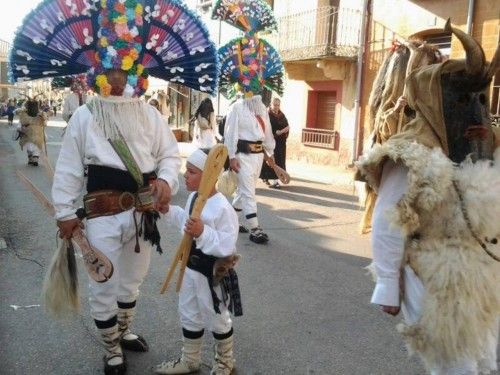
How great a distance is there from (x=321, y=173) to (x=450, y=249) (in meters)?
11.4

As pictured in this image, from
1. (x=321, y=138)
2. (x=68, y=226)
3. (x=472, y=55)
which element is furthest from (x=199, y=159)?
(x=321, y=138)

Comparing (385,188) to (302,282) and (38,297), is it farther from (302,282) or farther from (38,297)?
(38,297)

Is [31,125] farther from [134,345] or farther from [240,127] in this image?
[134,345]

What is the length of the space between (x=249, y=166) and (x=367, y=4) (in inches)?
342

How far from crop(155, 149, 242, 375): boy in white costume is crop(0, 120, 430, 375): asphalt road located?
0.68 ft

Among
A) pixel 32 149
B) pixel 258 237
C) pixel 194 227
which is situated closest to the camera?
pixel 194 227

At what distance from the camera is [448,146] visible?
2.15m

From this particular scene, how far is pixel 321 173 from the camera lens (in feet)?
44.0

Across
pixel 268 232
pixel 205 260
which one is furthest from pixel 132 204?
pixel 268 232

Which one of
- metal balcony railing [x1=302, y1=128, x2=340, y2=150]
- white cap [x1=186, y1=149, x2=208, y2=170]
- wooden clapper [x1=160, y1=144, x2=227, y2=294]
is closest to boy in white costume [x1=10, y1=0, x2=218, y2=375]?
white cap [x1=186, y1=149, x2=208, y2=170]

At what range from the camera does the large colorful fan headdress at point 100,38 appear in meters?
3.05

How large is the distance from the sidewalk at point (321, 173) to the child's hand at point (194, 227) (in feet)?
28.0

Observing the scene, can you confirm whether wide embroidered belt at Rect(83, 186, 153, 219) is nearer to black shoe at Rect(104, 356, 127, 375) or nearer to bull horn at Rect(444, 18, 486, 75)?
black shoe at Rect(104, 356, 127, 375)

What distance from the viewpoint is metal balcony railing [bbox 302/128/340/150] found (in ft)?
47.8
